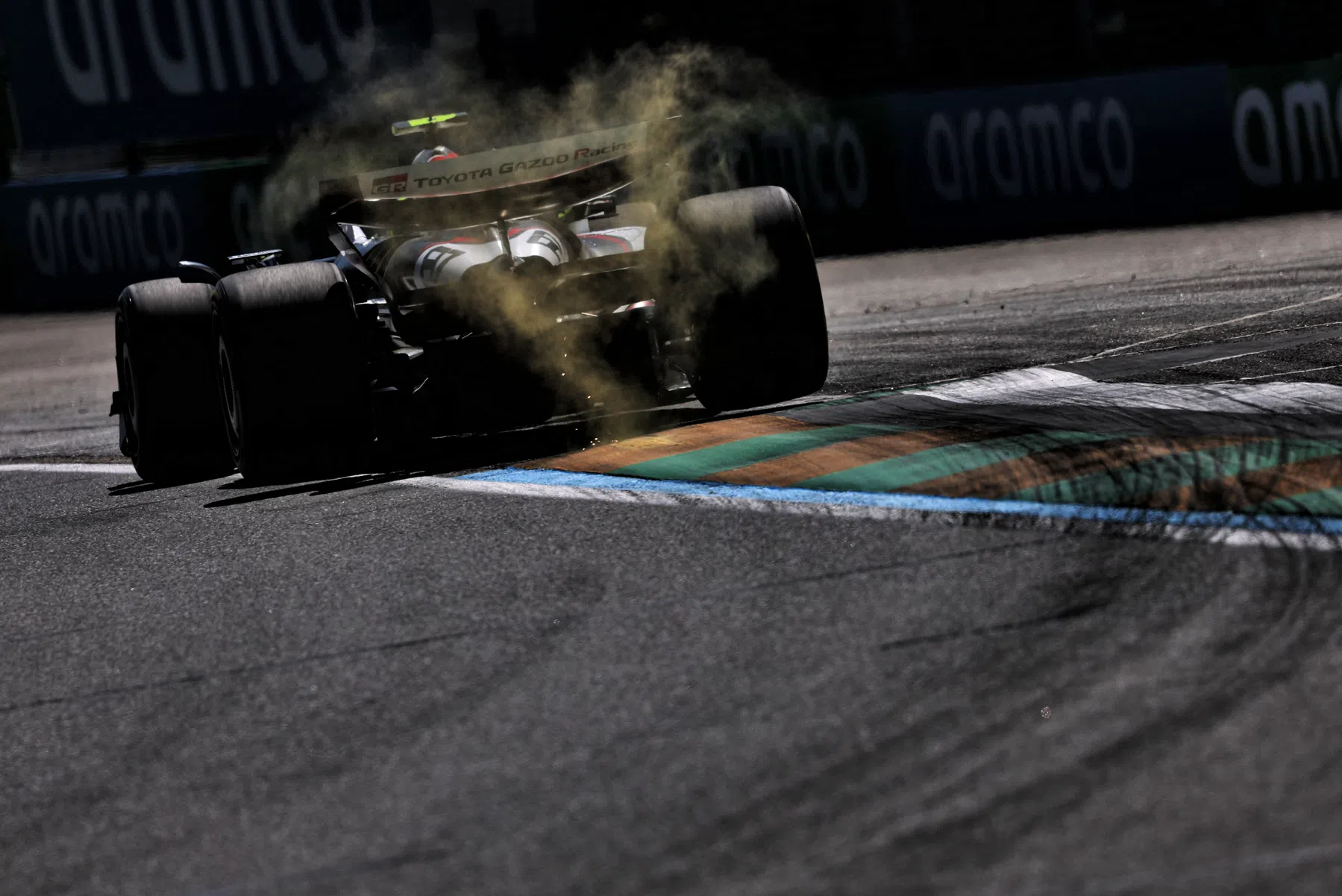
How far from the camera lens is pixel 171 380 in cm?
838

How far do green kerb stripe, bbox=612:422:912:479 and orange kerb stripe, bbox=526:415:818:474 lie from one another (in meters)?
0.07

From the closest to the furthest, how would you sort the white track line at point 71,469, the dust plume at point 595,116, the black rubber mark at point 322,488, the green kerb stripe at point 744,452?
the green kerb stripe at point 744,452, the black rubber mark at point 322,488, the dust plume at point 595,116, the white track line at point 71,469

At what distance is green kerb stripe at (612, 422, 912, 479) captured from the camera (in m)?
6.67


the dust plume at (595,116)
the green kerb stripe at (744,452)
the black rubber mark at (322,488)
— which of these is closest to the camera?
the green kerb stripe at (744,452)

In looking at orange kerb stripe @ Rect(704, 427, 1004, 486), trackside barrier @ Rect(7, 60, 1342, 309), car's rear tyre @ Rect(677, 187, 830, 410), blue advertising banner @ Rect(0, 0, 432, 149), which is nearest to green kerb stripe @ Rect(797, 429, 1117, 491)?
orange kerb stripe @ Rect(704, 427, 1004, 486)

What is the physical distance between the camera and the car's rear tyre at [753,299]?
7316mm

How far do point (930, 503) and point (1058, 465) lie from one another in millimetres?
525

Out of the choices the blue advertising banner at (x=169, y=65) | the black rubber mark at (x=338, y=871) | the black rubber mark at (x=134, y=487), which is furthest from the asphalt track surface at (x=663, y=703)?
the blue advertising banner at (x=169, y=65)

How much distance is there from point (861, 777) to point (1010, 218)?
15.2 m

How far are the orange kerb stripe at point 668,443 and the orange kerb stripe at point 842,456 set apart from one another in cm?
53

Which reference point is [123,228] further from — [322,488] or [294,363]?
[294,363]

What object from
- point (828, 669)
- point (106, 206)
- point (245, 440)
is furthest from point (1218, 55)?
point (828, 669)

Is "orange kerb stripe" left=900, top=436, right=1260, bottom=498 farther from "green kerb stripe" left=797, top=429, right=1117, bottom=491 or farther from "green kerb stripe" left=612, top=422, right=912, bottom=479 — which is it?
"green kerb stripe" left=612, top=422, right=912, bottom=479

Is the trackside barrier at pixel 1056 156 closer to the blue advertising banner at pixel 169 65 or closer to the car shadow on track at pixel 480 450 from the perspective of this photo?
the blue advertising banner at pixel 169 65
